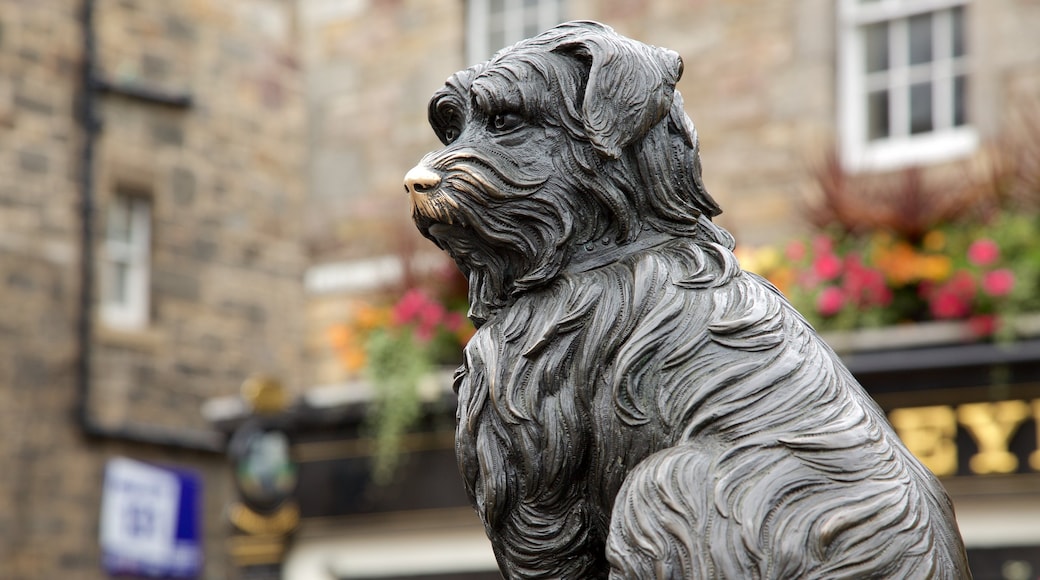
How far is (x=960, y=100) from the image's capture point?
9648 millimetres

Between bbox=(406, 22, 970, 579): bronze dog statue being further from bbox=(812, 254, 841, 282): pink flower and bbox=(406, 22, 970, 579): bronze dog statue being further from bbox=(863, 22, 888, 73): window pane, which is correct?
bbox=(863, 22, 888, 73): window pane

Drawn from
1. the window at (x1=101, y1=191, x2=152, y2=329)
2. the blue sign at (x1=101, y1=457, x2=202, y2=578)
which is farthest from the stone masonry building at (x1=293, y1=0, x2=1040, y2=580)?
the window at (x1=101, y1=191, x2=152, y2=329)

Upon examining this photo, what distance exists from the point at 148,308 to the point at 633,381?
1543cm

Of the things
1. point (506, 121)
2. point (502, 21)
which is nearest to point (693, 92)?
point (502, 21)

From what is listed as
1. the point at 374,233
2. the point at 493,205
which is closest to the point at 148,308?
the point at 374,233

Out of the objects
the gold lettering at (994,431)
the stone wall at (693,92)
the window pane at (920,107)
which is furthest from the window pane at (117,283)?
the gold lettering at (994,431)

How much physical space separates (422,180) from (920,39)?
25.2 ft

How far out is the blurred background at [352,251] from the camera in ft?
27.5

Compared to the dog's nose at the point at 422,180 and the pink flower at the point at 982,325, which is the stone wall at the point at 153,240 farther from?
the dog's nose at the point at 422,180

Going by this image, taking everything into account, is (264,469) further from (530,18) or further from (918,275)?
(918,275)

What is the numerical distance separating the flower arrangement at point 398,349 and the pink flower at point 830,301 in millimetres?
2132

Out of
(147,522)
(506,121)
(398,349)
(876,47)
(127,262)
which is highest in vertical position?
(876,47)

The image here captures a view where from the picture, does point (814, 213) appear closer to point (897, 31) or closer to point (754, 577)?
point (897, 31)

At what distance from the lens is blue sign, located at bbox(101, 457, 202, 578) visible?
16281 millimetres
